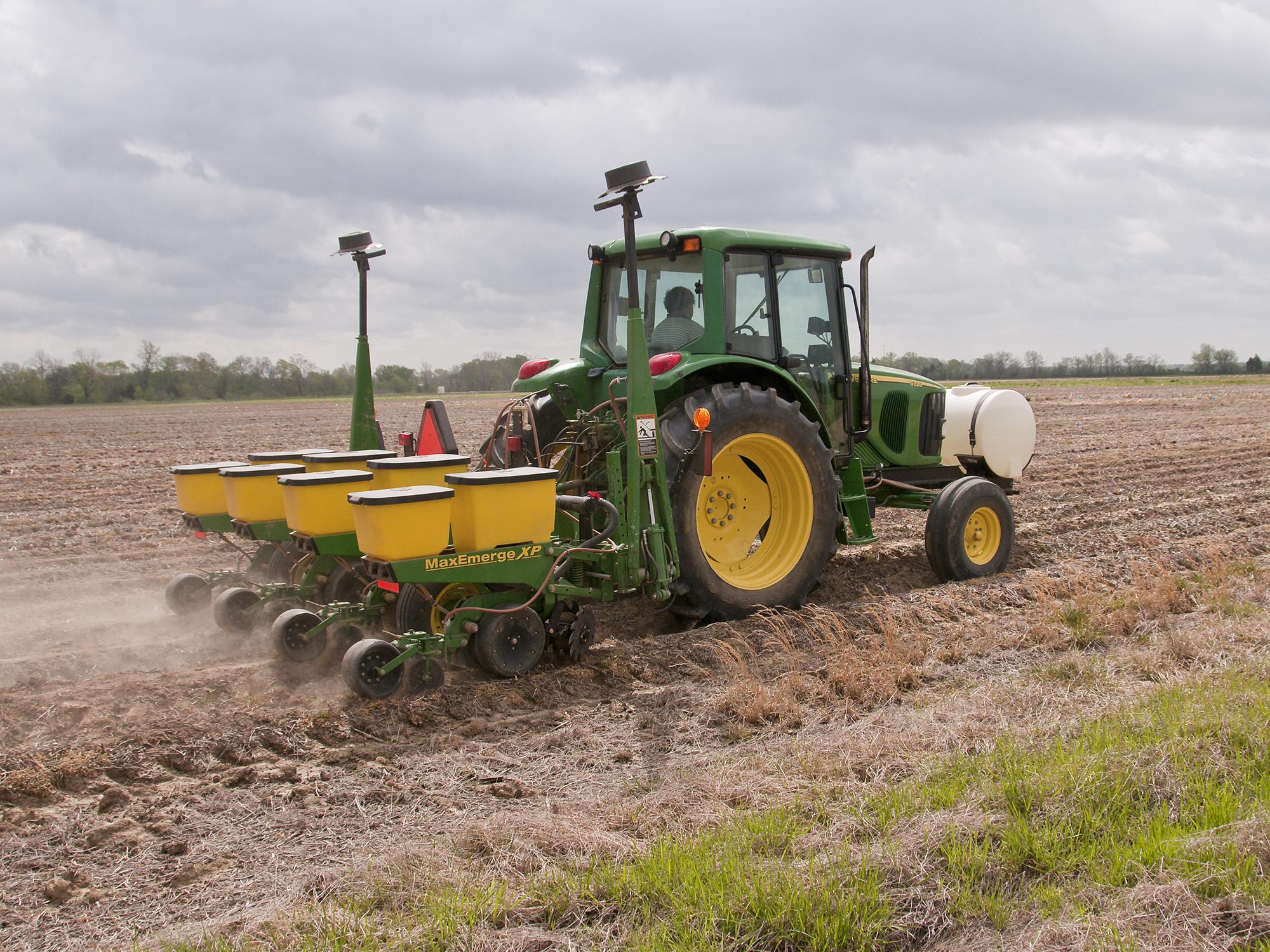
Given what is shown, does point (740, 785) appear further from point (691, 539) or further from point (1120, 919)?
point (691, 539)

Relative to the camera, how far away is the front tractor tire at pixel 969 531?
21.8 ft

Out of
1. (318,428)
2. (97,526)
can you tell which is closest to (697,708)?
(97,526)

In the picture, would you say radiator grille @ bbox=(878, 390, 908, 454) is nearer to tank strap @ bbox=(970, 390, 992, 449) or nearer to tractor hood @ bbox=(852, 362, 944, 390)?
tractor hood @ bbox=(852, 362, 944, 390)

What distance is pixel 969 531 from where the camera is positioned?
6992 mm

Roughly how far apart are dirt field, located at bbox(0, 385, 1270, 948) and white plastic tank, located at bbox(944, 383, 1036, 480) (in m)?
0.81

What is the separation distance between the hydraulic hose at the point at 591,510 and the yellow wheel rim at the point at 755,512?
0.86 meters

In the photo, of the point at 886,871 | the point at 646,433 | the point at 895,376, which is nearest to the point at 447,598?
the point at 646,433

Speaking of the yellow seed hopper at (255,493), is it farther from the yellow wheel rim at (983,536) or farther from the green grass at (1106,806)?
the yellow wheel rim at (983,536)

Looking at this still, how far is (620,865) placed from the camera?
2.79m

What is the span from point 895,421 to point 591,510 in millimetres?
3150

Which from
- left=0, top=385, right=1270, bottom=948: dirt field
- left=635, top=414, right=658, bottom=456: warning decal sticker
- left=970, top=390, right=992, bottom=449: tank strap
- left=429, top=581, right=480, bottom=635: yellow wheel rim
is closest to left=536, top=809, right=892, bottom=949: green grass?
left=0, top=385, right=1270, bottom=948: dirt field

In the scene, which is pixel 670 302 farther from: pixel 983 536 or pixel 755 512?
pixel 983 536

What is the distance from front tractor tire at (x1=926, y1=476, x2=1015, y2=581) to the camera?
6.65m

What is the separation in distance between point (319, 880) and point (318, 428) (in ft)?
83.7
